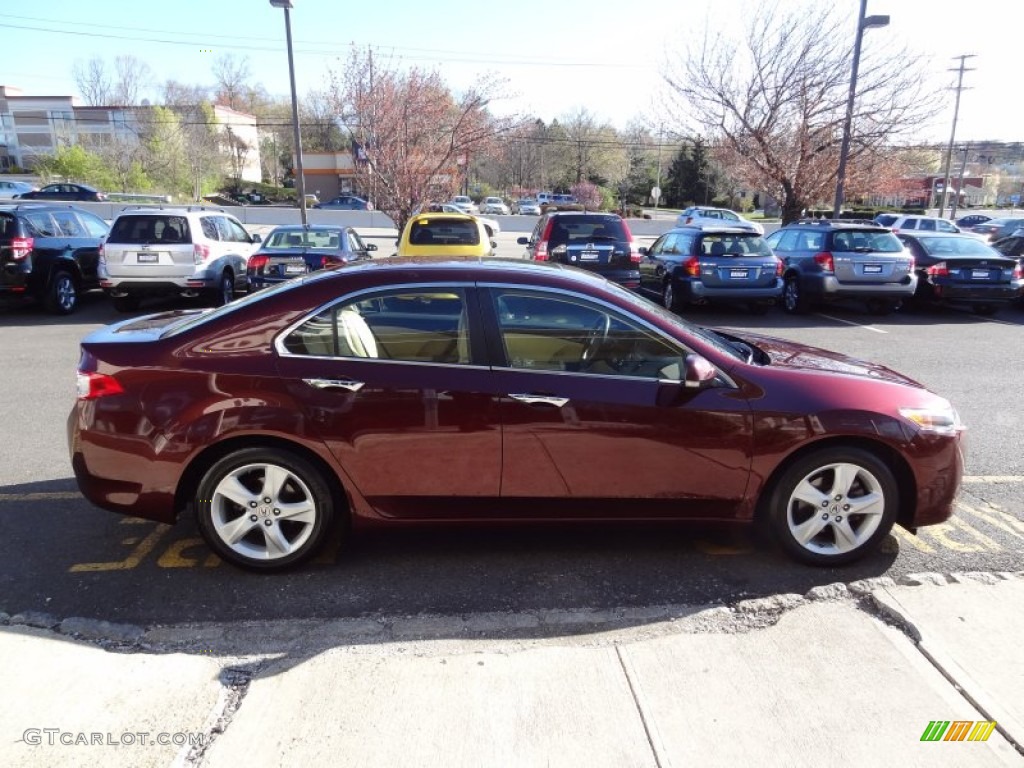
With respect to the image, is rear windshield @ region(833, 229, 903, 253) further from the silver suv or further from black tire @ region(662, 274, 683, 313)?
the silver suv

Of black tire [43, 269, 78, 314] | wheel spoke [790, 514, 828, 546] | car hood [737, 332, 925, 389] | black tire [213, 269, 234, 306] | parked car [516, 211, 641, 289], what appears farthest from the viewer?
black tire [213, 269, 234, 306]

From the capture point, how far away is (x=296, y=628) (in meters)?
3.09

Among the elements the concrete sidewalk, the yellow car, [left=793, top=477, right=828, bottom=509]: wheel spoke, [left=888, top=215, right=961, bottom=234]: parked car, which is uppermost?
[left=888, top=215, right=961, bottom=234]: parked car

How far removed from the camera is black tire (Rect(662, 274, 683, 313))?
12133 millimetres

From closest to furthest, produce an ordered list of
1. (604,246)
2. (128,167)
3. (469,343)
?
(469,343)
(604,246)
(128,167)

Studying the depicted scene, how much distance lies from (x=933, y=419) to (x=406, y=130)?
20231 mm

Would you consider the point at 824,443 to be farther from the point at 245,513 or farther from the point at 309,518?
the point at 245,513

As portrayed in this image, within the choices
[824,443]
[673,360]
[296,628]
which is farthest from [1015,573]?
[296,628]

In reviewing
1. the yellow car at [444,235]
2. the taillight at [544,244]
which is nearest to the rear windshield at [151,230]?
the yellow car at [444,235]

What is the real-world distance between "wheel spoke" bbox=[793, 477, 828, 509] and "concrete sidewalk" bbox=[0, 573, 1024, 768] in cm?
48

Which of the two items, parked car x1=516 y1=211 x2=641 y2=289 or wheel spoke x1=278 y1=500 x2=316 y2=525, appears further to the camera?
parked car x1=516 y1=211 x2=641 y2=289

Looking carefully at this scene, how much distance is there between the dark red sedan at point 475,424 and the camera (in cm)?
334

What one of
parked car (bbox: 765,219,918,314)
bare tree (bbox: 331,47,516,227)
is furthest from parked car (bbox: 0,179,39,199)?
parked car (bbox: 765,219,918,314)

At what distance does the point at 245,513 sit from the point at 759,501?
2.60m
